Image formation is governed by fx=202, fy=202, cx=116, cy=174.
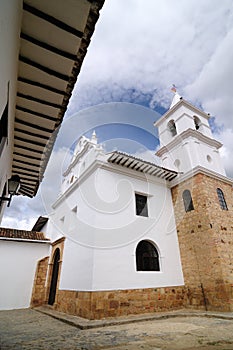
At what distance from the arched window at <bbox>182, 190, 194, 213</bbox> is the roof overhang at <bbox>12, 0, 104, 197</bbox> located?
6404 millimetres

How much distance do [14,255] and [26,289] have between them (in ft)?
5.15

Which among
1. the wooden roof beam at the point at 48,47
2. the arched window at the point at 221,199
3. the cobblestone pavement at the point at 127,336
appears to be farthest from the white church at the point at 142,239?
the wooden roof beam at the point at 48,47

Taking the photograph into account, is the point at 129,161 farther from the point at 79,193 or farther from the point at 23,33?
the point at 23,33

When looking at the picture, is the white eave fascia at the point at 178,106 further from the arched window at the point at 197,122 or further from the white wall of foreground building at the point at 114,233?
the white wall of foreground building at the point at 114,233

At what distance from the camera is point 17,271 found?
29.5ft

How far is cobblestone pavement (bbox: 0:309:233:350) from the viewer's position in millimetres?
3309

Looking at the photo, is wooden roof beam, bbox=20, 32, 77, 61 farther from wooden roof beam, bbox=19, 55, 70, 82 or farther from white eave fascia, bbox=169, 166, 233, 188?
white eave fascia, bbox=169, 166, 233, 188

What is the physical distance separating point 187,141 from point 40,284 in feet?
30.7

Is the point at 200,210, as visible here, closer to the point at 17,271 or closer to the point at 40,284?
the point at 40,284

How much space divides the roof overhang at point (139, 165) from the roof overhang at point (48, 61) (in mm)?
4258

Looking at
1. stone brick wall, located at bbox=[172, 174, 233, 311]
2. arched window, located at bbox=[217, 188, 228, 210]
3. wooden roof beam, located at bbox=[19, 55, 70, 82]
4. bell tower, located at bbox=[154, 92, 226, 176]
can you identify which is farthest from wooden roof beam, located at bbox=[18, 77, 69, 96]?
arched window, located at bbox=[217, 188, 228, 210]

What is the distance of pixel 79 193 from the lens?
8148 millimetres

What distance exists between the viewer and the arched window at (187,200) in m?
7.99

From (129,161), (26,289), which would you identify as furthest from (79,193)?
(26,289)
